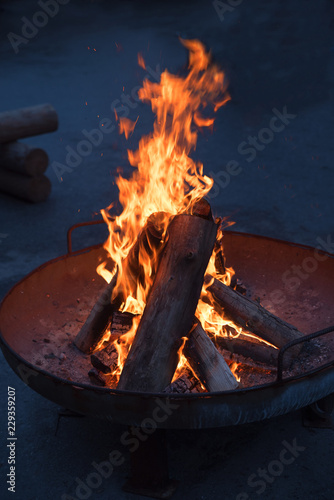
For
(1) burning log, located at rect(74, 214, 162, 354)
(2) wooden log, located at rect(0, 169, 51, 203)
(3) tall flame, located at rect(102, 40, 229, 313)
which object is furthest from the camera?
(2) wooden log, located at rect(0, 169, 51, 203)

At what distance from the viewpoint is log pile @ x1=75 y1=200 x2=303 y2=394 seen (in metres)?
2.90

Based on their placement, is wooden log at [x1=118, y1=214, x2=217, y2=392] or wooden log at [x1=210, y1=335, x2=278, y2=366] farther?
wooden log at [x1=210, y1=335, x2=278, y2=366]

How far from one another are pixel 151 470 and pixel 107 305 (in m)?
1.02

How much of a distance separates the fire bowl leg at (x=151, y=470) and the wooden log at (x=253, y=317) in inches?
34.6

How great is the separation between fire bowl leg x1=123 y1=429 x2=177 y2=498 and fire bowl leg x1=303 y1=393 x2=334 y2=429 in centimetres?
97

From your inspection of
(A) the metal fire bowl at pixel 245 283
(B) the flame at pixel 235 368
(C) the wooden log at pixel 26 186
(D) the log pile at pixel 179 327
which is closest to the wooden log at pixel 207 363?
(D) the log pile at pixel 179 327

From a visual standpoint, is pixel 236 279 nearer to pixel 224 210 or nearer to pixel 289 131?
pixel 224 210

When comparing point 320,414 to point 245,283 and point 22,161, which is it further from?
point 22,161

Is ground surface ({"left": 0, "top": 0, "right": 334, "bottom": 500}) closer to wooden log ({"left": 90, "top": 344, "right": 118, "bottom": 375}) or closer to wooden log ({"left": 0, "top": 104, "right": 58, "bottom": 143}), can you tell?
wooden log ({"left": 90, "top": 344, "right": 118, "bottom": 375})

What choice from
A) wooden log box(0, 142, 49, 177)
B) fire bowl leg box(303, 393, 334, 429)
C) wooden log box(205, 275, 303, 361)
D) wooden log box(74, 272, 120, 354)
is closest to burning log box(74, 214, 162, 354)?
wooden log box(74, 272, 120, 354)

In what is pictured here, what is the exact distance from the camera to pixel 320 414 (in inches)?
130

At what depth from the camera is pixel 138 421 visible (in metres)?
2.52

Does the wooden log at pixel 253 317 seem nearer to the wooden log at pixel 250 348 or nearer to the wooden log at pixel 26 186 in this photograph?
the wooden log at pixel 250 348

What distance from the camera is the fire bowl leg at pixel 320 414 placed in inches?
129
